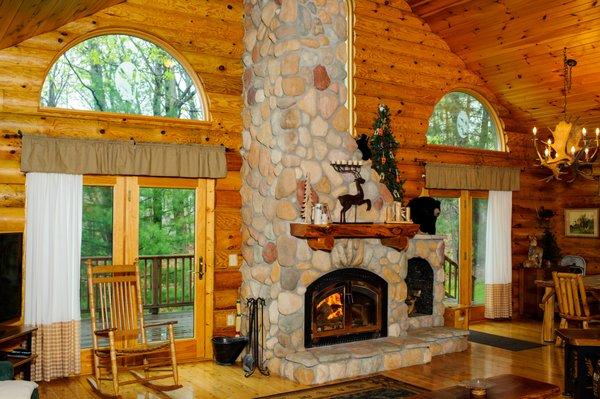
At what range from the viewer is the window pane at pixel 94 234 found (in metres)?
5.70

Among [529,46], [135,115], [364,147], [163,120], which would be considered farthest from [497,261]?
[135,115]

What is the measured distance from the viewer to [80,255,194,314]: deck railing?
19.7 ft

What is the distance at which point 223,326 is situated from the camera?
6363mm

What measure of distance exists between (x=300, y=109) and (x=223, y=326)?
2450mm

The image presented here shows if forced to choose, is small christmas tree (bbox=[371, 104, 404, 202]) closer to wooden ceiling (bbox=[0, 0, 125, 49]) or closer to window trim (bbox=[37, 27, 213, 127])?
window trim (bbox=[37, 27, 213, 127])

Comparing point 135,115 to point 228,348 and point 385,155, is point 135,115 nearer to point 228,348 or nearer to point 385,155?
point 228,348

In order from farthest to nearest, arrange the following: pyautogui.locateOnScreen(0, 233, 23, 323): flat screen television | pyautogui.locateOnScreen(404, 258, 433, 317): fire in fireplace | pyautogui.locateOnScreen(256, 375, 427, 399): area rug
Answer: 1. pyautogui.locateOnScreen(404, 258, 433, 317): fire in fireplace
2. pyautogui.locateOnScreen(256, 375, 427, 399): area rug
3. pyautogui.locateOnScreen(0, 233, 23, 323): flat screen television

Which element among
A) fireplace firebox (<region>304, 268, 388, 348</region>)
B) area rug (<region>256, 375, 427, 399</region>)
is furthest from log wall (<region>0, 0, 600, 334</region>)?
area rug (<region>256, 375, 427, 399</region>)

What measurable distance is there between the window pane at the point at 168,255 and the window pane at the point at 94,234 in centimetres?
32

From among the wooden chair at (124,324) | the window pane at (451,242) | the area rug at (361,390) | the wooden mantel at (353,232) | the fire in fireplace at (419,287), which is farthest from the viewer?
the window pane at (451,242)

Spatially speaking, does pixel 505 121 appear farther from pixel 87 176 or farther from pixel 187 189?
pixel 87 176

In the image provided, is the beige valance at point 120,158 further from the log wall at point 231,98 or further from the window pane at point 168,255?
the window pane at point 168,255

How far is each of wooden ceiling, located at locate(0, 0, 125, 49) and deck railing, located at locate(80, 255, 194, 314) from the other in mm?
2186

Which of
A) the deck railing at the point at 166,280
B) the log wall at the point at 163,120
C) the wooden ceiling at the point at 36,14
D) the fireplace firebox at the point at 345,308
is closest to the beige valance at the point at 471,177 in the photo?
the fireplace firebox at the point at 345,308
